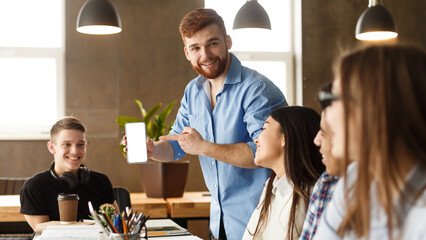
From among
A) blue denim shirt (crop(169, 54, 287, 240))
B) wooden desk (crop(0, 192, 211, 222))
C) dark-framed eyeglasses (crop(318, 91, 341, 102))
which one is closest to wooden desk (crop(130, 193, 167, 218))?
wooden desk (crop(0, 192, 211, 222))

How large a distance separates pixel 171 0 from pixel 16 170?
2.05 meters

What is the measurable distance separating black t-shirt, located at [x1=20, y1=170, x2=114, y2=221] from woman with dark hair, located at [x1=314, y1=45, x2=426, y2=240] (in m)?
1.94

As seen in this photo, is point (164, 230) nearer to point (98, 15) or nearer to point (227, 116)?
point (227, 116)

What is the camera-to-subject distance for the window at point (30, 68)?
15.8 ft

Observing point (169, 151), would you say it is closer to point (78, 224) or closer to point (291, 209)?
point (78, 224)

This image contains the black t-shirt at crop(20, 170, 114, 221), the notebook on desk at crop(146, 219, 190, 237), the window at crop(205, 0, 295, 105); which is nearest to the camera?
the notebook on desk at crop(146, 219, 190, 237)

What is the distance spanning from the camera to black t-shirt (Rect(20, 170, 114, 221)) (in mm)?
2486

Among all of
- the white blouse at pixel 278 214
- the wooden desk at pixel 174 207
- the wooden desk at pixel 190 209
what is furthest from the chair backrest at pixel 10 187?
the white blouse at pixel 278 214

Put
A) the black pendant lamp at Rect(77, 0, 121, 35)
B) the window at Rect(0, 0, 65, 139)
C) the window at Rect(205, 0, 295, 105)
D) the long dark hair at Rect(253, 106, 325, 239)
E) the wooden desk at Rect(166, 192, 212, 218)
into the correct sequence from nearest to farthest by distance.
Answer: the long dark hair at Rect(253, 106, 325, 239) < the black pendant lamp at Rect(77, 0, 121, 35) < the wooden desk at Rect(166, 192, 212, 218) < the window at Rect(0, 0, 65, 139) < the window at Rect(205, 0, 295, 105)

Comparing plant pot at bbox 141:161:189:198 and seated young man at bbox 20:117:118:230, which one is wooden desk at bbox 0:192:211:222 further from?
seated young man at bbox 20:117:118:230

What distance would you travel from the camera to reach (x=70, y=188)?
262 centimetres

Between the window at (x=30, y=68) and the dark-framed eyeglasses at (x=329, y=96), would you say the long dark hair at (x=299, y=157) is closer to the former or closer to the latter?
the dark-framed eyeglasses at (x=329, y=96)

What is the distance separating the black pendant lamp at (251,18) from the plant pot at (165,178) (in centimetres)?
115

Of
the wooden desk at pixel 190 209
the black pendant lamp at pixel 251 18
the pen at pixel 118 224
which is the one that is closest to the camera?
the pen at pixel 118 224
